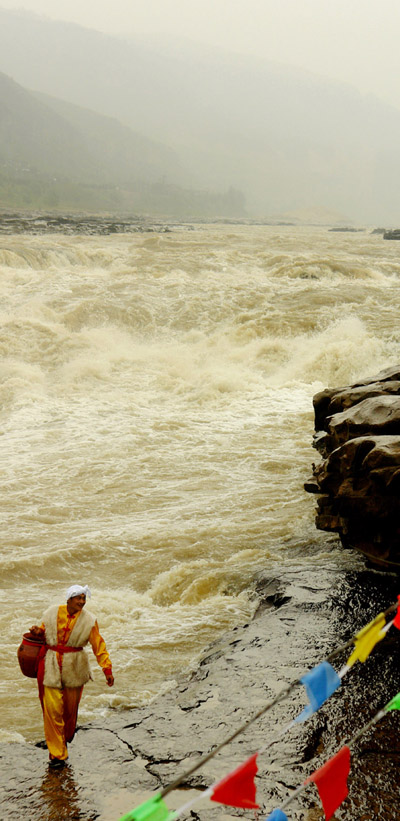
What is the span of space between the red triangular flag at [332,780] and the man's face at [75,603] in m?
1.60

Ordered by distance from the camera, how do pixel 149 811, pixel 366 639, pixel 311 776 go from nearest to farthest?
pixel 149 811 < pixel 311 776 < pixel 366 639

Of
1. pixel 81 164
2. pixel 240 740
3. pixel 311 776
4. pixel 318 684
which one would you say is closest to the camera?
pixel 311 776

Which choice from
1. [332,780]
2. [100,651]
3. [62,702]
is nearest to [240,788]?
[332,780]

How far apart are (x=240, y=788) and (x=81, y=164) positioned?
158 meters

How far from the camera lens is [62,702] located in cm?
348

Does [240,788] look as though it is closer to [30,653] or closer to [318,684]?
[318,684]

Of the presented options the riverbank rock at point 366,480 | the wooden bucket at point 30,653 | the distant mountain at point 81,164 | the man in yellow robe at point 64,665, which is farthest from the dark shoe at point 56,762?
the distant mountain at point 81,164

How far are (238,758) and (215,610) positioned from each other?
2.09 meters

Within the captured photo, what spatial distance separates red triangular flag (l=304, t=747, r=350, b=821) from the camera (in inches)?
85.6

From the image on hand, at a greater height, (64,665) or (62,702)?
(64,665)

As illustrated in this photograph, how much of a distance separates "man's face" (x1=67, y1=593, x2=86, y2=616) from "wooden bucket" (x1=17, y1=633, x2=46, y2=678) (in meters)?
0.22

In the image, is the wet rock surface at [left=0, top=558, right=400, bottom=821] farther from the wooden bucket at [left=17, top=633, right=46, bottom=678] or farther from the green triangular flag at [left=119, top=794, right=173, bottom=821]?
the green triangular flag at [left=119, top=794, right=173, bottom=821]

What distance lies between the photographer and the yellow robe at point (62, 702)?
3.44m

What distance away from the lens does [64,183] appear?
110562mm
